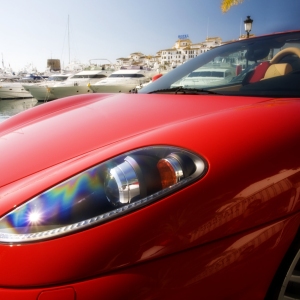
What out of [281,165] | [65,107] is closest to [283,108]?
[281,165]

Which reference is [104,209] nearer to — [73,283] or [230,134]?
[73,283]

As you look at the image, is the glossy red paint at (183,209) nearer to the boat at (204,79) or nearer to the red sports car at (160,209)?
the red sports car at (160,209)

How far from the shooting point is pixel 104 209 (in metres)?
0.98

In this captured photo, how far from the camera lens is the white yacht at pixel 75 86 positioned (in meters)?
23.1

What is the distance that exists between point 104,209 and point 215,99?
997 millimetres

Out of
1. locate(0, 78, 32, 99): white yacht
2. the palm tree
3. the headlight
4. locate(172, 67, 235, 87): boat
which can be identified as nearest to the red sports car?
the headlight

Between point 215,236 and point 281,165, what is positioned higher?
point 281,165

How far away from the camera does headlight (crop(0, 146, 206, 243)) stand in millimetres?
956

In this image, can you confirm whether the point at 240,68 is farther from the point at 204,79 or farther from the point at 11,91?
the point at 11,91

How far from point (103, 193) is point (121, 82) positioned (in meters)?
23.5

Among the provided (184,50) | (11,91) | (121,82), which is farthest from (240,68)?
(184,50)

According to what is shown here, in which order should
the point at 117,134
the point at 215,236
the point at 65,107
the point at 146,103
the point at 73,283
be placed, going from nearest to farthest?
the point at 73,283
the point at 215,236
the point at 117,134
the point at 146,103
the point at 65,107

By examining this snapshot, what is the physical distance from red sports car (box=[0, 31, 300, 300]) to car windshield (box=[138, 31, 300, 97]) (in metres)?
0.51

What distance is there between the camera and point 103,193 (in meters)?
1.02
